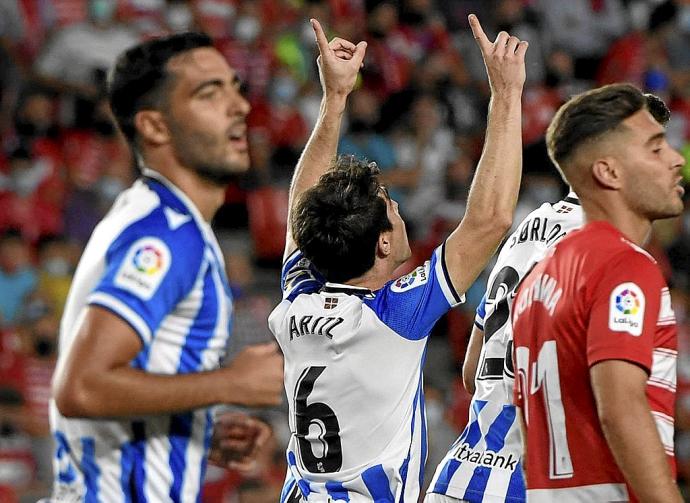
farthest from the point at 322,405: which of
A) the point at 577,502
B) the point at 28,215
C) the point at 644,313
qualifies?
the point at 28,215

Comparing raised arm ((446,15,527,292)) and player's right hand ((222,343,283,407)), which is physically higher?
raised arm ((446,15,527,292))

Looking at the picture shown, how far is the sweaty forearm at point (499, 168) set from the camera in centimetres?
380

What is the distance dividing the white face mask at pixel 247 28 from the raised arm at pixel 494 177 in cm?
823

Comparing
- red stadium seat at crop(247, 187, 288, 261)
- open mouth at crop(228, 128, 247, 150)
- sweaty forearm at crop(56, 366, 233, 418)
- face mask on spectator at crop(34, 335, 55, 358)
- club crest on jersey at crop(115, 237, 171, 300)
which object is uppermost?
red stadium seat at crop(247, 187, 288, 261)

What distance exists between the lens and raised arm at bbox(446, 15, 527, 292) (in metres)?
3.78

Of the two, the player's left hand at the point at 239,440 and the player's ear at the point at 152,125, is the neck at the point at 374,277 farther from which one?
the player's ear at the point at 152,125

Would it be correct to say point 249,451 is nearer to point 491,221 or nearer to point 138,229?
point 138,229

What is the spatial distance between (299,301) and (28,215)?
7020 mm

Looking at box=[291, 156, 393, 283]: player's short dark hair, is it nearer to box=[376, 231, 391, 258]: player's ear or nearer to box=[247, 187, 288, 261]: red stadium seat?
box=[376, 231, 391, 258]: player's ear

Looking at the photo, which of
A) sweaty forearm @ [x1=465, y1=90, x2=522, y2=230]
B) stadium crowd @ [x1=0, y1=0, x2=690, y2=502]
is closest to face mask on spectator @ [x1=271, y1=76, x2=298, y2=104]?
stadium crowd @ [x1=0, y1=0, x2=690, y2=502]

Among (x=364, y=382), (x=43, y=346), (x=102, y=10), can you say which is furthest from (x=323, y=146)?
(x=102, y=10)

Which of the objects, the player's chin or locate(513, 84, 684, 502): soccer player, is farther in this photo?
the player's chin

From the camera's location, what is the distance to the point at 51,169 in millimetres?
10664

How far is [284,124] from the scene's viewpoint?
1126 centimetres
